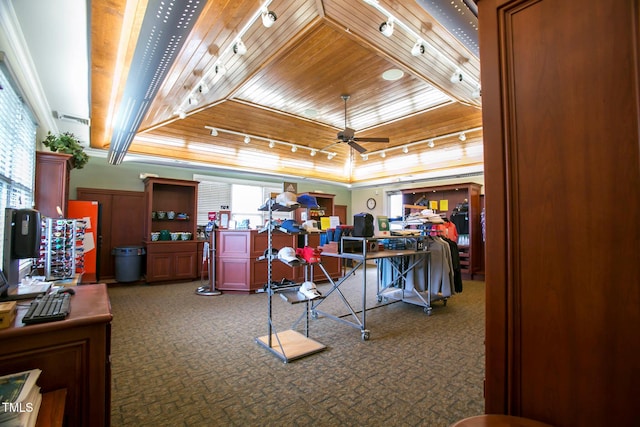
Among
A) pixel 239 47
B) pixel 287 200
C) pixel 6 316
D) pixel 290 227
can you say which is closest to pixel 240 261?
pixel 290 227

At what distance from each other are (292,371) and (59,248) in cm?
283

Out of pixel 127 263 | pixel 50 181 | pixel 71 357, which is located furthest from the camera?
pixel 127 263

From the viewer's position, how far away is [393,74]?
4.42 meters

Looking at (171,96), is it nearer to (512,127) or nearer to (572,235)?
(512,127)

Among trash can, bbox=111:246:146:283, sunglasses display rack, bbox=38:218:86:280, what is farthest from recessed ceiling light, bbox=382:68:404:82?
trash can, bbox=111:246:146:283

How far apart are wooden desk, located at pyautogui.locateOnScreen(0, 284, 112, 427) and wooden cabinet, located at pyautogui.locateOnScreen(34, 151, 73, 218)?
3.17 metres

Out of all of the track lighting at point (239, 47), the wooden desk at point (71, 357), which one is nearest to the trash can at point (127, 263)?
the track lighting at point (239, 47)

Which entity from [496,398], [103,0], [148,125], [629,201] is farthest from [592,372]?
[148,125]

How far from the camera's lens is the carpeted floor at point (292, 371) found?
2.02 m

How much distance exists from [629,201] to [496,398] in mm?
863

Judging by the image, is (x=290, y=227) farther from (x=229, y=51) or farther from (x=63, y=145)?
(x=63, y=145)

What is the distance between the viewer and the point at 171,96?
4715mm

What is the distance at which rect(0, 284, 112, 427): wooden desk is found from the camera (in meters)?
1.25

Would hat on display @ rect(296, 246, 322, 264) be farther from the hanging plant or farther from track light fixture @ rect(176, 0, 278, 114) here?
the hanging plant
